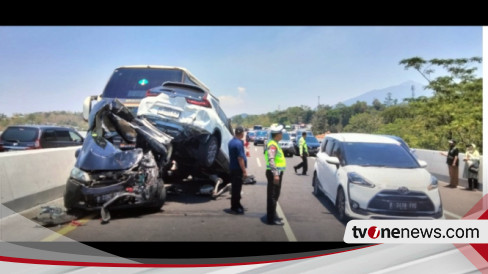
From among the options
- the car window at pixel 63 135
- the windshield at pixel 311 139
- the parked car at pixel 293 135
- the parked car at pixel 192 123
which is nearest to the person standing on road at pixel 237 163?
the parked car at pixel 192 123

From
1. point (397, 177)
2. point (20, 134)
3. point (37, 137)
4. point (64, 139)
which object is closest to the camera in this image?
point (397, 177)

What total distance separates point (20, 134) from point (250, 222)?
1.64 metres

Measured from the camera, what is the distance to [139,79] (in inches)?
74.2

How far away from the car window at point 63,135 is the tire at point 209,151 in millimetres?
965

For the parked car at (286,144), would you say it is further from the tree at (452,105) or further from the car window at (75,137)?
the car window at (75,137)

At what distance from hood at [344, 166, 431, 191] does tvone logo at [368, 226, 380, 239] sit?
27 centimetres

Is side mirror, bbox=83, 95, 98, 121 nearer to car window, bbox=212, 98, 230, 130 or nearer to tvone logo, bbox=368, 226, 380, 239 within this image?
car window, bbox=212, 98, 230, 130

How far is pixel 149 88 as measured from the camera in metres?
1.95

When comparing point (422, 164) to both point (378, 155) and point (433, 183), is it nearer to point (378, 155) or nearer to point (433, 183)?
point (433, 183)

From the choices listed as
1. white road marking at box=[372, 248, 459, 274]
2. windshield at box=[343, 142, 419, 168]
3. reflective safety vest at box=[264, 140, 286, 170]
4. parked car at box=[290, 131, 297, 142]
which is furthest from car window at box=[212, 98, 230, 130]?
white road marking at box=[372, 248, 459, 274]

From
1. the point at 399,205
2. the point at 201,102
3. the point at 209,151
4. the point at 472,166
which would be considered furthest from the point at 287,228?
the point at 472,166

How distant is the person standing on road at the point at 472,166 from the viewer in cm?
181
